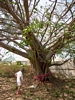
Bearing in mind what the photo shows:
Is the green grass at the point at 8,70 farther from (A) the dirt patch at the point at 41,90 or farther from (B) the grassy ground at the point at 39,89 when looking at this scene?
(A) the dirt patch at the point at 41,90

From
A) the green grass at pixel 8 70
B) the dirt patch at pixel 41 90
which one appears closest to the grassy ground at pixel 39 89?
Answer: the dirt patch at pixel 41 90

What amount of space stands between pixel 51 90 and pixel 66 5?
3.66 meters

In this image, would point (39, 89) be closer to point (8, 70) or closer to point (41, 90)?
point (41, 90)

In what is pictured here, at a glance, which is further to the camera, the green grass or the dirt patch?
the green grass

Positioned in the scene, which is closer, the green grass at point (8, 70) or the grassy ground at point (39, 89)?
the grassy ground at point (39, 89)

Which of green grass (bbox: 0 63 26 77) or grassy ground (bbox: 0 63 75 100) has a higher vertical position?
green grass (bbox: 0 63 26 77)

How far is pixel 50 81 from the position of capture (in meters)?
8.51

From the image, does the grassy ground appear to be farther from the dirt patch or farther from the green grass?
the green grass

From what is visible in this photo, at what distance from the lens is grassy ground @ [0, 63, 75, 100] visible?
6.86 m

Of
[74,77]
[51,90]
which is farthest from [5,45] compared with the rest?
[74,77]

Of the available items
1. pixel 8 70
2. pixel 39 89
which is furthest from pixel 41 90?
pixel 8 70

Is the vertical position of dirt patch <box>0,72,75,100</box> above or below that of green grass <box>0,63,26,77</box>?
below

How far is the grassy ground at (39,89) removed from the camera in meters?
6.86

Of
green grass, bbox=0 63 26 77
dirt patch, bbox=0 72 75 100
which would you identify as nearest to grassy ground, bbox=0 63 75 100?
dirt patch, bbox=0 72 75 100
